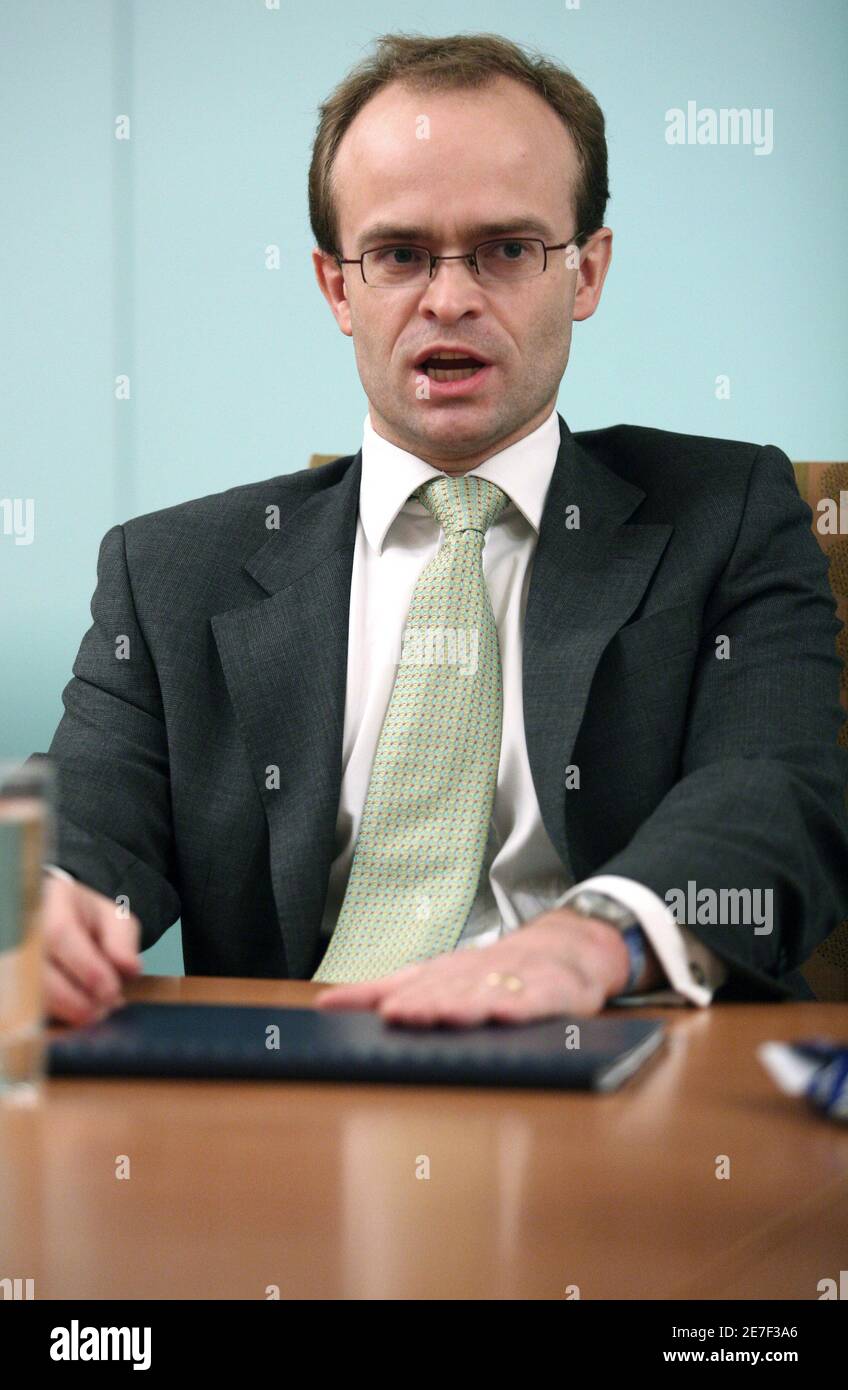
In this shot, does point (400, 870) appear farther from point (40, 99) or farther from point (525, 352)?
point (40, 99)

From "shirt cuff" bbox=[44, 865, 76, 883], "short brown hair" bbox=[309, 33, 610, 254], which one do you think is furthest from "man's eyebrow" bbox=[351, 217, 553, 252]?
"shirt cuff" bbox=[44, 865, 76, 883]

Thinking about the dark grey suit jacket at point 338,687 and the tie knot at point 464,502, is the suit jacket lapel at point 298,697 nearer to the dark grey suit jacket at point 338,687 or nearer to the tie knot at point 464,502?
the dark grey suit jacket at point 338,687

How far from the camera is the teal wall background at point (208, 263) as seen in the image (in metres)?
2.84

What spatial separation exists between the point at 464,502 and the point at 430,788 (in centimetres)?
33

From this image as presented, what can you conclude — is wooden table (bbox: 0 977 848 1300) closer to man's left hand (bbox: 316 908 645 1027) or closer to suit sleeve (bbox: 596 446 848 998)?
man's left hand (bbox: 316 908 645 1027)

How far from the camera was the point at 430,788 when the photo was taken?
132 centimetres

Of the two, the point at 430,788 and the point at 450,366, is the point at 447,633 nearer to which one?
the point at 430,788

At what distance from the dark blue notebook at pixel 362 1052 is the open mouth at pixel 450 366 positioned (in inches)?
34.2

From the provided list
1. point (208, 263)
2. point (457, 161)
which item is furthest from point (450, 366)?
point (208, 263)

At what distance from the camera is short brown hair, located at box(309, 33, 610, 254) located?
1.53 m

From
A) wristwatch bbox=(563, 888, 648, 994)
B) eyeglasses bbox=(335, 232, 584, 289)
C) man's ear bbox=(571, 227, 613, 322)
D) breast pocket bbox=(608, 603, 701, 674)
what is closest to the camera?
wristwatch bbox=(563, 888, 648, 994)

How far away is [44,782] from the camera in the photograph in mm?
588
